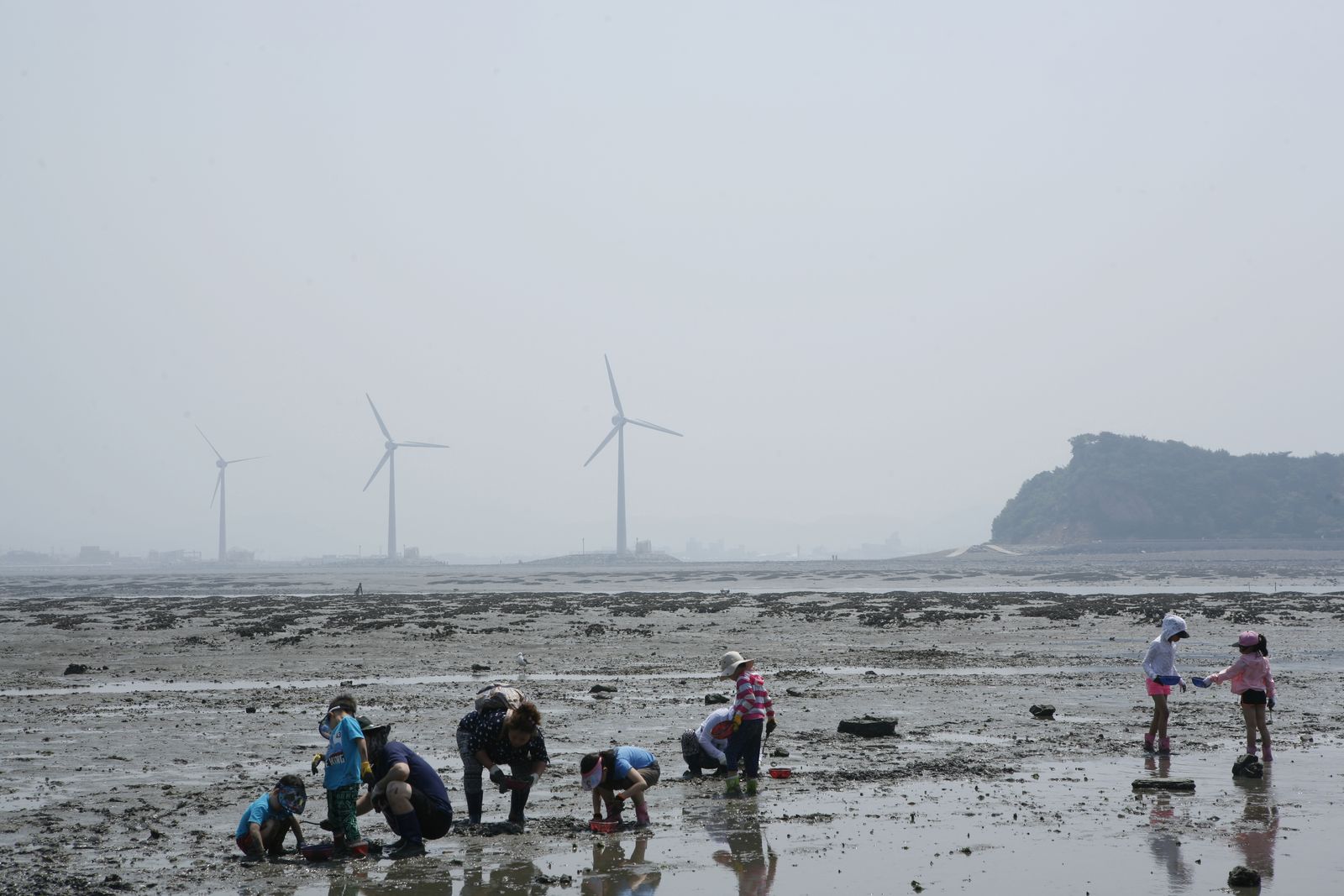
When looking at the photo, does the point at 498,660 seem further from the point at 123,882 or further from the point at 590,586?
the point at 590,586

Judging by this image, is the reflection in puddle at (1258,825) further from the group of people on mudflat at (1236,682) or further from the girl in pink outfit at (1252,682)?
the group of people on mudflat at (1236,682)

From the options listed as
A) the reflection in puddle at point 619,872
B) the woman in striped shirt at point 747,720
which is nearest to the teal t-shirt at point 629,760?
the reflection in puddle at point 619,872

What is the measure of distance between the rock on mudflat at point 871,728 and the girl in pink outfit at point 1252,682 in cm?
398

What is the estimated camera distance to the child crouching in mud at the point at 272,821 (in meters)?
10.2

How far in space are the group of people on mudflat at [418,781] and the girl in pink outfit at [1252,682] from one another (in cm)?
598

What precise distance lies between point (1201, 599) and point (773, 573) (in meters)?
72.0

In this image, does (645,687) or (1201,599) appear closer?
(645,687)

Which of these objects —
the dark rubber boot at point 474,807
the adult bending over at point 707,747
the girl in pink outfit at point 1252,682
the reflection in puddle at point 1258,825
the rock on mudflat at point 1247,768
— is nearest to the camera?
the reflection in puddle at point 1258,825

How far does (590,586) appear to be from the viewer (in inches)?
3718

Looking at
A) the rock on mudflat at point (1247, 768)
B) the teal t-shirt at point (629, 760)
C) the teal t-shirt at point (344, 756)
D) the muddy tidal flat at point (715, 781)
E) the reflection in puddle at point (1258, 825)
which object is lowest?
the muddy tidal flat at point (715, 781)

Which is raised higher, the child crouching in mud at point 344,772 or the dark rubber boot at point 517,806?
the child crouching in mud at point 344,772

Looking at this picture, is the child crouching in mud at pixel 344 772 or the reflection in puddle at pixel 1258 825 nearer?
the reflection in puddle at pixel 1258 825

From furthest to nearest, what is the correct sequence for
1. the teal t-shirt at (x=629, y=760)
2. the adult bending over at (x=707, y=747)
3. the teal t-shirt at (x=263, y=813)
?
the adult bending over at (x=707, y=747) → the teal t-shirt at (x=629, y=760) → the teal t-shirt at (x=263, y=813)

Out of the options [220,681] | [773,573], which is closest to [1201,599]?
[220,681]
